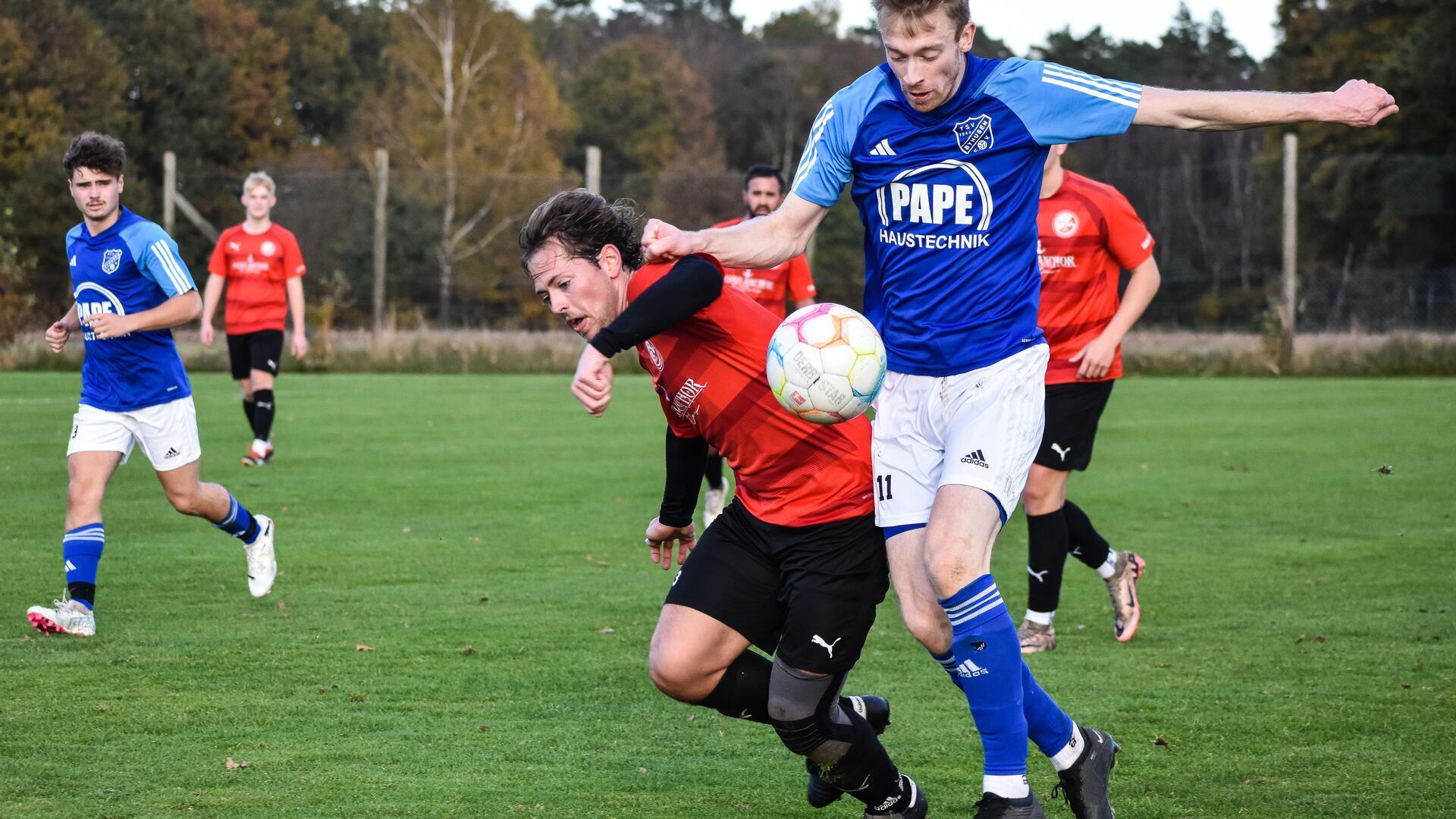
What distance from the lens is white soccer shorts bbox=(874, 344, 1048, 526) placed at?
4.23 metres

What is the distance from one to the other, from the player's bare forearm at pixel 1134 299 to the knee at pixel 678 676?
2.92 m

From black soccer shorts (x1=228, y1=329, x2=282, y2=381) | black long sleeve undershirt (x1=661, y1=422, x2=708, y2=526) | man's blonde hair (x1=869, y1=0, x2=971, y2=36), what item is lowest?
black soccer shorts (x1=228, y1=329, x2=282, y2=381)

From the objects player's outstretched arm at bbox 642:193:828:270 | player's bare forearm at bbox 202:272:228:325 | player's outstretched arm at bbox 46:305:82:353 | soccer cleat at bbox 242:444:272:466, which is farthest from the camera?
player's bare forearm at bbox 202:272:228:325

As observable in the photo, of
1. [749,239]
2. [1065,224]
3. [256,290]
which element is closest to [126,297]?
[749,239]

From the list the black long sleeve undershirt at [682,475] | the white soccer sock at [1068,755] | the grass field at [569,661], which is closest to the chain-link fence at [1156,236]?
the grass field at [569,661]

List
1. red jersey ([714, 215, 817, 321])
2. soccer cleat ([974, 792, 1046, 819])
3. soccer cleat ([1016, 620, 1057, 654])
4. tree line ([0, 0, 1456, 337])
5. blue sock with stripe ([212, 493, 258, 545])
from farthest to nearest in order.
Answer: tree line ([0, 0, 1456, 337]) → red jersey ([714, 215, 817, 321]) → blue sock with stripe ([212, 493, 258, 545]) → soccer cleat ([1016, 620, 1057, 654]) → soccer cleat ([974, 792, 1046, 819])

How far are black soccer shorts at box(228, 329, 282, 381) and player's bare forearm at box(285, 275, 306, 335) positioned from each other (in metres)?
0.26

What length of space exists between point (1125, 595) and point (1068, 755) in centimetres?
268

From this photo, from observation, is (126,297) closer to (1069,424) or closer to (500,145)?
(1069,424)

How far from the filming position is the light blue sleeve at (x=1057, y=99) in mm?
4234

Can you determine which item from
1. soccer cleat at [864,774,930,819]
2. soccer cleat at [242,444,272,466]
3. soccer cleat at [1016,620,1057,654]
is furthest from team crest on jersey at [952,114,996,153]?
soccer cleat at [242,444,272,466]

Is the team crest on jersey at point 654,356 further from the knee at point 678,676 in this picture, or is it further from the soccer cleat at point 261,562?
the soccer cleat at point 261,562

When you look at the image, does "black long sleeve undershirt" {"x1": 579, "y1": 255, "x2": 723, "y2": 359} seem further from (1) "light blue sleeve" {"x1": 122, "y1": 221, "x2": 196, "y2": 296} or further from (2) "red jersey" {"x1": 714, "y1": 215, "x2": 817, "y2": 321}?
(2) "red jersey" {"x1": 714, "y1": 215, "x2": 817, "y2": 321}

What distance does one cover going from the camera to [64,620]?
6.44 m
